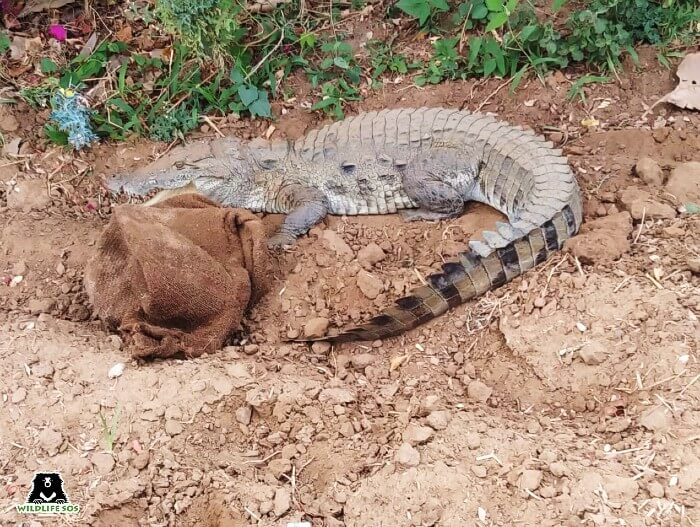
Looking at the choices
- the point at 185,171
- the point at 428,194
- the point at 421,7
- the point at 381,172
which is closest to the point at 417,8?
the point at 421,7

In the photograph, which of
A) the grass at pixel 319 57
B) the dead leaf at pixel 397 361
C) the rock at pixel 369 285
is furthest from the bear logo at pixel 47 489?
the grass at pixel 319 57

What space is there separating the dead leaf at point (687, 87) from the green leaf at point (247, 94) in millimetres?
2493

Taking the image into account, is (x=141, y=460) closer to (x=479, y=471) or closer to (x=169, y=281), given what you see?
(x=169, y=281)

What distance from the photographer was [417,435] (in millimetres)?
2650

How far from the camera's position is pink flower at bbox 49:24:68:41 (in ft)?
16.0

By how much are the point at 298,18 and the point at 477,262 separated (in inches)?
99.7

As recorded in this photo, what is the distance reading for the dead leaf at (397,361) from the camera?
3158 millimetres

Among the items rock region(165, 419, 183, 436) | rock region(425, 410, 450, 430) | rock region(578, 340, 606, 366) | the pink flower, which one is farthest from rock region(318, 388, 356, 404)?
the pink flower

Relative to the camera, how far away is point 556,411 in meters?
2.80

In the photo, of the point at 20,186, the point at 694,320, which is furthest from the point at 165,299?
the point at 694,320

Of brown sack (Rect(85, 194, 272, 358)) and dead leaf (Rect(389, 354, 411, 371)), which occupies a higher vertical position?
brown sack (Rect(85, 194, 272, 358))

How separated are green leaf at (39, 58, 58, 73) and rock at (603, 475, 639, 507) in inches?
173

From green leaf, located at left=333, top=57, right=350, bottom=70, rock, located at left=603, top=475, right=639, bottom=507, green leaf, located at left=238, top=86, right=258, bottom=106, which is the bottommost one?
rock, located at left=603, top=475, right=639, bottom=507

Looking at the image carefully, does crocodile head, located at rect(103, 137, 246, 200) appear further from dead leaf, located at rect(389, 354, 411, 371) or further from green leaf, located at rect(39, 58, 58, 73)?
dead leaf, located at rect(389, 354, 411, 371)
